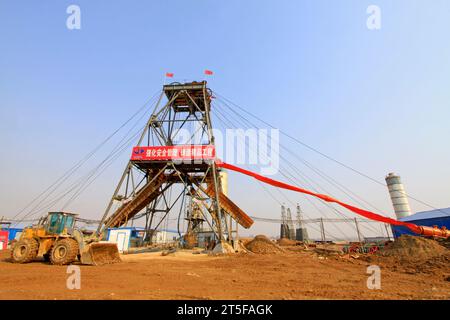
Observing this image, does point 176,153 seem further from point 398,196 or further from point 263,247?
point 398,196

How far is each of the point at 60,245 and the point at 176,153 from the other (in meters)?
10.2

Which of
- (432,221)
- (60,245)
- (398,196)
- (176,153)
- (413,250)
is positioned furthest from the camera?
(398,196)

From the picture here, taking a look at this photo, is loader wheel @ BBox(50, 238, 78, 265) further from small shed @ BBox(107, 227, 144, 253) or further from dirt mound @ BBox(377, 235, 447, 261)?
dirt mound @ BBox(377, 235, 447, 261)

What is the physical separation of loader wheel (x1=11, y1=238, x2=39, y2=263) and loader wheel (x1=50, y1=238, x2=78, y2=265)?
5.68 feet

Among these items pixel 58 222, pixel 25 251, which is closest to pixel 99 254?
pixel 58 222

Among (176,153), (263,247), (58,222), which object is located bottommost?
(263,247)

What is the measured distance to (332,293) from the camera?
5.68m

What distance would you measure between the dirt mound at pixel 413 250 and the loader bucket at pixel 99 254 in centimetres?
1653

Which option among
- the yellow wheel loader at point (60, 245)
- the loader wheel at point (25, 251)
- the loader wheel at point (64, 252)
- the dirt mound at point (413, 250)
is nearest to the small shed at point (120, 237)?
the yellow wheel loader at point (60, 245)

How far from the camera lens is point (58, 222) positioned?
43.2ft
